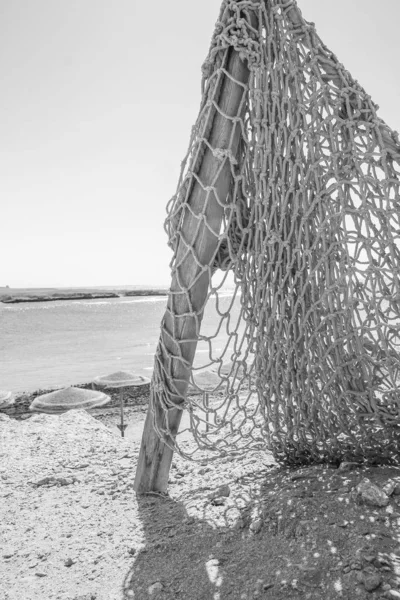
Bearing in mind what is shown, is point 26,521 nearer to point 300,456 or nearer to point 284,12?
point 300,456

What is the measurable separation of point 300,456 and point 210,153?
68.0 inches

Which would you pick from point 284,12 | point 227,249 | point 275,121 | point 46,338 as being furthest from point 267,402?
point 46,338

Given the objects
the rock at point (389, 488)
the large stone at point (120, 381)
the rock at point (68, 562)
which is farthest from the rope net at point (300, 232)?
the large stone at point (120, 381)

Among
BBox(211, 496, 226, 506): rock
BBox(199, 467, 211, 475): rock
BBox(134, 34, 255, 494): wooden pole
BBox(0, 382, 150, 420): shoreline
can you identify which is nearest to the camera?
BBox(134, 34, 255, 494): wooden pole

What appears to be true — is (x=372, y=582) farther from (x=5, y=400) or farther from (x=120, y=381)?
(x=5, y=400)

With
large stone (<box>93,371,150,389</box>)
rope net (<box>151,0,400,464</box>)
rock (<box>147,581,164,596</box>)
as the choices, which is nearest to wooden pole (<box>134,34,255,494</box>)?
rope net (<box>151,0,400,464</box>)

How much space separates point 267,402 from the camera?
7.69 feet

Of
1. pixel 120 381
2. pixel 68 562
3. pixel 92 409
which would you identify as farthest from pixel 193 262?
pixel 92 409

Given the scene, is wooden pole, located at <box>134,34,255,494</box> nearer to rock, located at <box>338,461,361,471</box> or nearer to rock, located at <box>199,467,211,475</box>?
rock, located at <box>199,467,211,475</box>

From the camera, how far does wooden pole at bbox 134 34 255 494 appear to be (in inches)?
85.0

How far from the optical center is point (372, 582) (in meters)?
1.42

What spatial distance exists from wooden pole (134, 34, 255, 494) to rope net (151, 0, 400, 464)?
12mm

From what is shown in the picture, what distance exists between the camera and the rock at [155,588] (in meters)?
1.70

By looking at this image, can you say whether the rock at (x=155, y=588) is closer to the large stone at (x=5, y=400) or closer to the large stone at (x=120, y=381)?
the large stone at (x=120, y=381)
